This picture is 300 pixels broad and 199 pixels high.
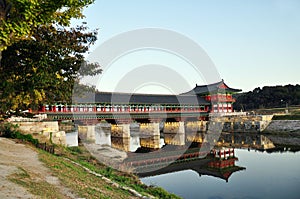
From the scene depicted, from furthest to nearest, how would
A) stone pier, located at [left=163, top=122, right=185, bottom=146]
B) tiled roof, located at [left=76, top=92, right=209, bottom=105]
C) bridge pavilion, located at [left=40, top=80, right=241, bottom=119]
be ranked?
1. stone pier, located at [left=163, top=122, right=185, bottom=146]
2. tiled roof, located at [left=76, top=92, right=209, bottom=105]
3. bridge pavilion, located at [left=40, top=80, right=241, bottom=119]

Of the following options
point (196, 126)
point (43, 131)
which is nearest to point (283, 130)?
point (196, 126)

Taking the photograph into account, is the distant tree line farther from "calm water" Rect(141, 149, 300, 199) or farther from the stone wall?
the stone wall

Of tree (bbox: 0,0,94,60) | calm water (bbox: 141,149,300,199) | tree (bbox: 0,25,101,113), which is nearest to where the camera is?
tree (bbox: 0,0,94,60)

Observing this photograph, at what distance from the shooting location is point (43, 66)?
998 centimetres

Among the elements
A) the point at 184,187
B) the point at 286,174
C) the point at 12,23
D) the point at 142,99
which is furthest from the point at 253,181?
the point at 142,99

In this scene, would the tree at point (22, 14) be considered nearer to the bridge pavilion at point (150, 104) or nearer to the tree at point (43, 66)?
the tree at point (43, 66)

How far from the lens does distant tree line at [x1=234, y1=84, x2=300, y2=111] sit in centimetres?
7157

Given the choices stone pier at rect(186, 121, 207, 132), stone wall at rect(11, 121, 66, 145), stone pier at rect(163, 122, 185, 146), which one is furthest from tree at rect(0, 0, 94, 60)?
stone pier at rect(186, 121, 207, 132)

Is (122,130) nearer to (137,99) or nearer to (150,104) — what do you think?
(137,99)

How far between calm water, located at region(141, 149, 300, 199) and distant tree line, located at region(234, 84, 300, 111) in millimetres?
56631

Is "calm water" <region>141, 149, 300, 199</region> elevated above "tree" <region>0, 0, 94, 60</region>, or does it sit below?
below

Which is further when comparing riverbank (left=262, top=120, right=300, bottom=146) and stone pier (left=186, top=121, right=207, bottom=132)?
stone pier (left=186, top=121, right=207, bottom=132)

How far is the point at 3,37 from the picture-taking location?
624cm

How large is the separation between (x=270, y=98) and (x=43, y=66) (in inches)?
3099
